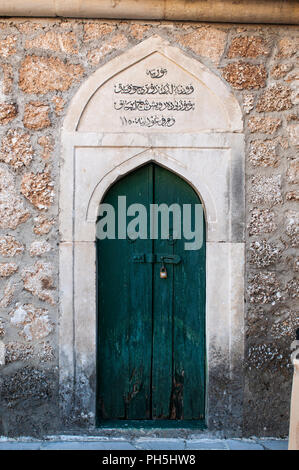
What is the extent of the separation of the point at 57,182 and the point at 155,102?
3.02 feet

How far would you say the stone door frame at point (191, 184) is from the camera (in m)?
3.20

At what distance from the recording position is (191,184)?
326cm

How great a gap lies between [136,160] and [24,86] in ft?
3.15

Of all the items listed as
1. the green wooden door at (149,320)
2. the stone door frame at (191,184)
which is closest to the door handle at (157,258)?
the green wooden door at (149,320)

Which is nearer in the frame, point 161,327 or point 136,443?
point 136,443

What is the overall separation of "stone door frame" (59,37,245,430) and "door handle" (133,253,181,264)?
244mm

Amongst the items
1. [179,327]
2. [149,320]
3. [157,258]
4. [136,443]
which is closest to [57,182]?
[157,258]

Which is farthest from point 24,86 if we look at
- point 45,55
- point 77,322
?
point 77,322

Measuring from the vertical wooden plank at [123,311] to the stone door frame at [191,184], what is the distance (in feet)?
0.38

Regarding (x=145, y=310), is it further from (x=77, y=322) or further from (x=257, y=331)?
(x=257, y=331)

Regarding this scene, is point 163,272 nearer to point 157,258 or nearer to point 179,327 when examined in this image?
point 157,258

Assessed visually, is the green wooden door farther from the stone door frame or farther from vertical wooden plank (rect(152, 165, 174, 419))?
the stone door frame

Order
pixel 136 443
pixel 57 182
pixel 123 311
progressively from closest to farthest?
pixel 136 443 → pixel 57 182 → pixel 123 311

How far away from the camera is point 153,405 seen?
3.32m
